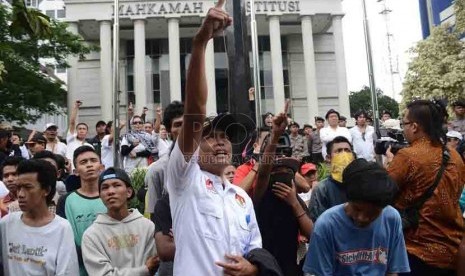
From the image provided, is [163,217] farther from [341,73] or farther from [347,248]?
[341,73]

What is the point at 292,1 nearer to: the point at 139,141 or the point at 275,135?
the point at 139,141

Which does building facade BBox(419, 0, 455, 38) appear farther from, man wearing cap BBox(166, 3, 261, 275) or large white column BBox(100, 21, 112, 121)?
man wearing cap BBox(166, 3, 261, 275)

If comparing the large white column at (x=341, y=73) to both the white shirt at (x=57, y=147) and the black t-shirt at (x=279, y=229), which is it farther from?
the black t-shirt at (x=279, y=229)

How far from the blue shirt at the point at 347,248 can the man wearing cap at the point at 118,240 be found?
1.10 m

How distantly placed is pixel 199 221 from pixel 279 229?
1226 millimetres

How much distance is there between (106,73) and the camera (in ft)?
89.2

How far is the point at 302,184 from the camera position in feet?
13.2

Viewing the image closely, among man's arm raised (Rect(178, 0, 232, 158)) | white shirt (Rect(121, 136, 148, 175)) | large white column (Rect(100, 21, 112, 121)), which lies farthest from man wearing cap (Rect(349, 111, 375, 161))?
large white column (Rect(100, 21, 112, 121))

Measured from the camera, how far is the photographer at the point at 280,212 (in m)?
3.24

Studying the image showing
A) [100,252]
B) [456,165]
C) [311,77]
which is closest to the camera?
[100,252]

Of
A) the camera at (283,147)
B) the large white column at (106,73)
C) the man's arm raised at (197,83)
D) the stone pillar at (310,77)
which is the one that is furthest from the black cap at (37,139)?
the stone pillar at (310,77)

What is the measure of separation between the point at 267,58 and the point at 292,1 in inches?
170

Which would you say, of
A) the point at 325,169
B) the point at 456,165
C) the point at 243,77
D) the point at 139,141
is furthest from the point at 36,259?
the point at 325,169

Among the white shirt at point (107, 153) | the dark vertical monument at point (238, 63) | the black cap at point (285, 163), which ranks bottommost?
the black cap at point (285, 163)
